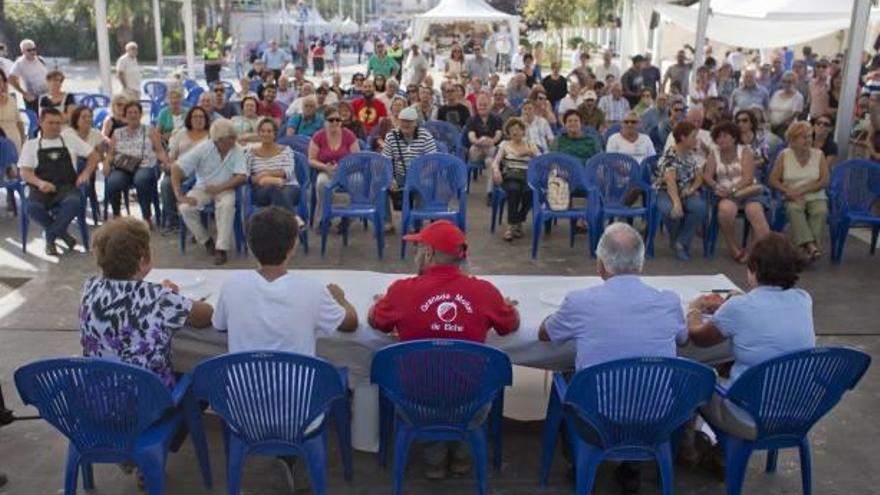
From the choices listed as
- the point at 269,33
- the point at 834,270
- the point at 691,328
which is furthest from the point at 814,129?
the point at 269,33

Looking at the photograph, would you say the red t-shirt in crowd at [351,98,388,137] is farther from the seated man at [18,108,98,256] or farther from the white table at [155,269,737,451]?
the white table at [155,269,737,451]

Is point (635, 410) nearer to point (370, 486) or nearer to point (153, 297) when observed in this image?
point (370, 486)

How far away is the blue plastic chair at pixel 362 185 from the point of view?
691 centimetres

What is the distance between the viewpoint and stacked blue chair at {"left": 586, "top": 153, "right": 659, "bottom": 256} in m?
7.10

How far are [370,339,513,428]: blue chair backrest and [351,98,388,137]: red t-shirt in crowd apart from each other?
658 cm

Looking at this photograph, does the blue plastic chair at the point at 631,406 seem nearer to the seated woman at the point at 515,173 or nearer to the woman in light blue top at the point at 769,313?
the woman in light blue top at the point at 769,313

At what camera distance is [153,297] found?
3131 millimetres

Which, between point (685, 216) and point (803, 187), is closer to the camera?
point (803, 187)

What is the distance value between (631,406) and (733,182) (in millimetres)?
→ 4504

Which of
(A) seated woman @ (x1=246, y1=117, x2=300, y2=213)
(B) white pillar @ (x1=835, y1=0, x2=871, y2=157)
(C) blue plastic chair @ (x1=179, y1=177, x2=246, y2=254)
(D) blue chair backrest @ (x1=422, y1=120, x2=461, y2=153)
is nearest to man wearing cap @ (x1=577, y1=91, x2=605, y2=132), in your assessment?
(D) blue chair backrest @ (x1=422, y1=120, x2=461, y2=153)

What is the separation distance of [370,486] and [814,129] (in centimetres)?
586

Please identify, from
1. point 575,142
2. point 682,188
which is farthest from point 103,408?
point 575,142

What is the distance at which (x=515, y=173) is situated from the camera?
7.42m

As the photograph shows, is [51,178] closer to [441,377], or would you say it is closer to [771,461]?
[441,377]
